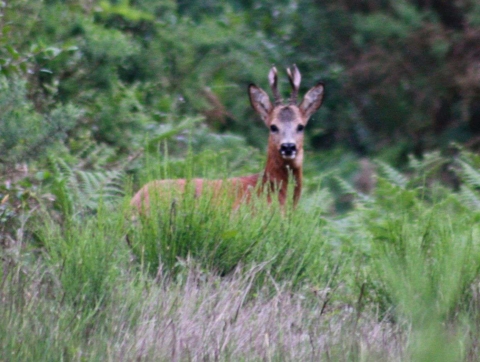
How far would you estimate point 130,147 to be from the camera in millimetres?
9469

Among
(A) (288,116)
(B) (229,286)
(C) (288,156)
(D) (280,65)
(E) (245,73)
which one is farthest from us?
(D) (280,65)

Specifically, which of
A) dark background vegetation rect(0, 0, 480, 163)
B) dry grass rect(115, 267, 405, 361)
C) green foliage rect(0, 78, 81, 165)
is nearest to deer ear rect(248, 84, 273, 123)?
dark background vegetation rect(0, 0, 480, 163)

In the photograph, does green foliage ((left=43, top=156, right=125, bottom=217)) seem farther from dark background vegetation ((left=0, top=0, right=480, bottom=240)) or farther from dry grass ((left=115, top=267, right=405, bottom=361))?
dry grass ((left=115, top=267, right=405, bottom=361))

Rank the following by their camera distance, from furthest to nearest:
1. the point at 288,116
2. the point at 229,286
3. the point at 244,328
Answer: the point at 288,116 → the point at 229,286 → the point at 244,328

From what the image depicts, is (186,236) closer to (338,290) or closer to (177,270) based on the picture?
(177,270)

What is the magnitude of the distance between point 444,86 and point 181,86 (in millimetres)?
3532

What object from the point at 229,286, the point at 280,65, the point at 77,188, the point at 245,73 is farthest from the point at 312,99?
the point at 280,65

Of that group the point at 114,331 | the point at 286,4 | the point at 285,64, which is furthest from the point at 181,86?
the point at 114,331

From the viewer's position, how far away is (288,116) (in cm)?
832

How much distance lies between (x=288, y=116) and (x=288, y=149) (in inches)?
18.6

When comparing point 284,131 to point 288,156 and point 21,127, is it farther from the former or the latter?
point 21,127

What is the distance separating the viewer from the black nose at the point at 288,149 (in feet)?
26.1

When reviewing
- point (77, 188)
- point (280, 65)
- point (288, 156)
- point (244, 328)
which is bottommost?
point (244, 328)

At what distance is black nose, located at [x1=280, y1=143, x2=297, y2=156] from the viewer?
7949 mm
